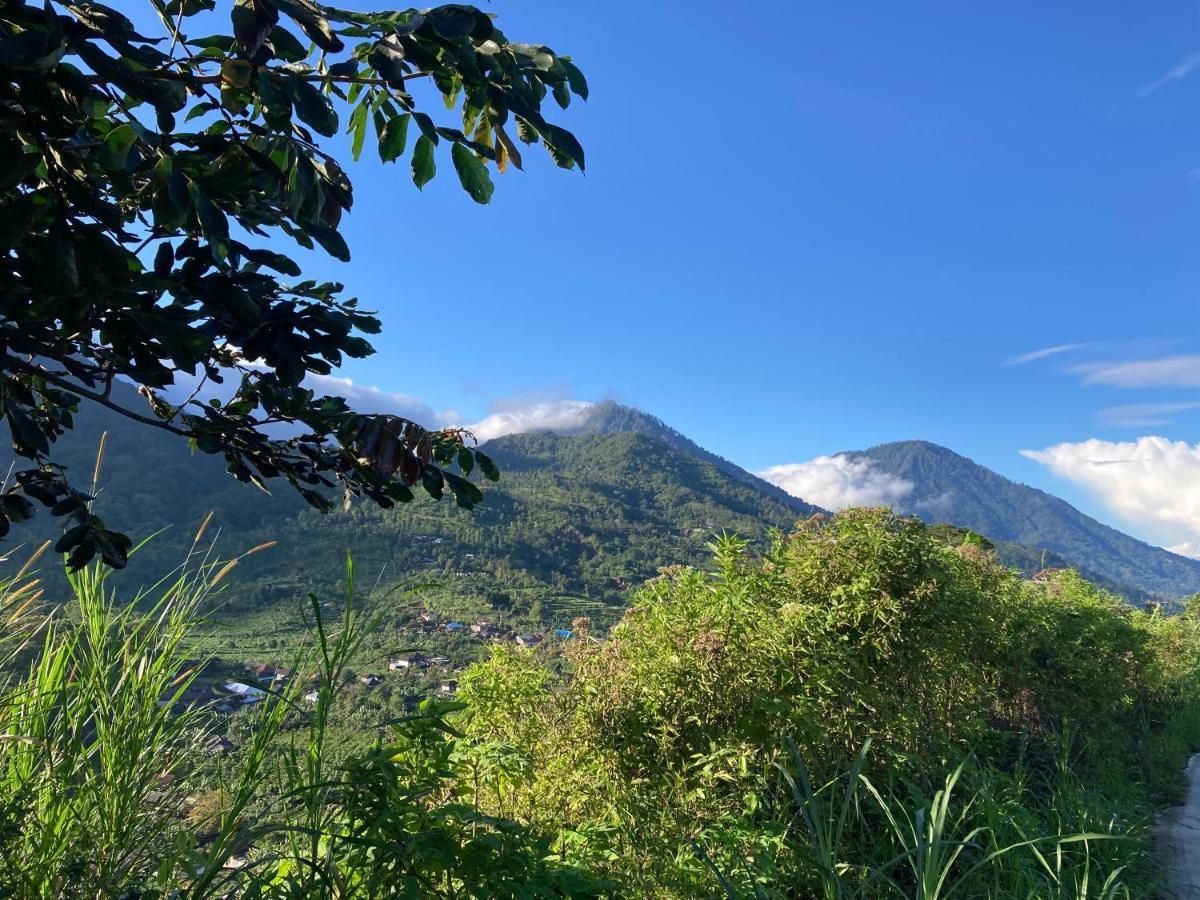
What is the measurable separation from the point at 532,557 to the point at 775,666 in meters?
64.0

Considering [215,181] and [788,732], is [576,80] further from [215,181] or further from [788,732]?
[788,732]

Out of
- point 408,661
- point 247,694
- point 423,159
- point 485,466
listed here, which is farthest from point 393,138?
point 408,661

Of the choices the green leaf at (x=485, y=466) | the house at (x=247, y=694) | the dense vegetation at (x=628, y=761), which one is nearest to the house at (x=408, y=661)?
the dense vegetation at (x=628, y=761)

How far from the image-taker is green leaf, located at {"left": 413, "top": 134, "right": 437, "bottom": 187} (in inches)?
41.9

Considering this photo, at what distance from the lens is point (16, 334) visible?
3.44ft

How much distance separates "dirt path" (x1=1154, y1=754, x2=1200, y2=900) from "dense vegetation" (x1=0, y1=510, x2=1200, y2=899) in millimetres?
167

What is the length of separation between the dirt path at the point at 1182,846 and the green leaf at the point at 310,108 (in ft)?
16.5

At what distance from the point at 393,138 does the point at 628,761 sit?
2.58m

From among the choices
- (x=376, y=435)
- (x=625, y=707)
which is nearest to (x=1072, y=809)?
(x=625, y=707)

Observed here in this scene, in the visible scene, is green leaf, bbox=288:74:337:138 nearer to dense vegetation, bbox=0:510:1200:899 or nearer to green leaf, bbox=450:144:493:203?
green leaf, bbox=450:144:493:203

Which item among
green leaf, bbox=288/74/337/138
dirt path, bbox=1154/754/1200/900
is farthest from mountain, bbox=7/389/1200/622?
green leaf, bbox=288/74/337/138

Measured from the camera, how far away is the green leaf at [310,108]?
84cm

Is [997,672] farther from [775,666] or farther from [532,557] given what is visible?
[532,557]

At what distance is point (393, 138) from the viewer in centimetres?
106
